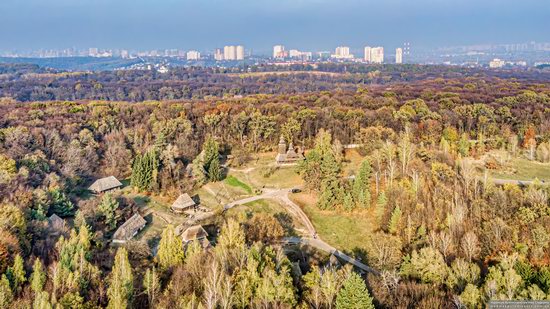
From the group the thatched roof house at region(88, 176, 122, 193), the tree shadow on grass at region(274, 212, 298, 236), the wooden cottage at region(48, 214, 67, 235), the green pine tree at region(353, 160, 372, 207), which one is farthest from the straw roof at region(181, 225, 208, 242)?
the thatched roof house at region(88, 176, 122, 193)

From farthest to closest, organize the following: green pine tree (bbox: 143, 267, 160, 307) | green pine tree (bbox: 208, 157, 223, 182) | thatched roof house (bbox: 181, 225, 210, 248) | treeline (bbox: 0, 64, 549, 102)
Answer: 1. treeline (bbox: 0, 64, 549, 102)
2. green pine tree (bbox: 208, 157, 223, 182)
3. thatched roof house (bbox: 181, 225, 210, 248)
4. green pine tree (bbox: 143, 267, 160, 307)

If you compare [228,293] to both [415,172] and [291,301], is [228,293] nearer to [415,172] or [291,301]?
[291,301]

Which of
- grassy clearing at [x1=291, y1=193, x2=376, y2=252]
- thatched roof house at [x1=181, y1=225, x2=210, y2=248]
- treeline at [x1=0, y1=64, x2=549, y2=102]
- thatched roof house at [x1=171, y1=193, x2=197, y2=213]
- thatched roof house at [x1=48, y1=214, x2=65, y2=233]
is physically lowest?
grassy clearing at [x1=291, y1=193, x2=376, y2=252]

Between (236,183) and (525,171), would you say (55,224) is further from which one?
(525,171)

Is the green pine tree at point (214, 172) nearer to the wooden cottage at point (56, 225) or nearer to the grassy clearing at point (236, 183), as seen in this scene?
the grassy clearing at point (236, 183)

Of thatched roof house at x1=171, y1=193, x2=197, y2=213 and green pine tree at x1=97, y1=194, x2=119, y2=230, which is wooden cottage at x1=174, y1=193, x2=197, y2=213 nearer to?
thatched roof house at x1=171, y1=193, x2=197, y2=213

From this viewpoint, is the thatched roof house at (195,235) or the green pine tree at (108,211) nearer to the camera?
the thatched roof house at (195,235)

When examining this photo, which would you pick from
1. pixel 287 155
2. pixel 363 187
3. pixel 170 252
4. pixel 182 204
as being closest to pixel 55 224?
pixel 182 204

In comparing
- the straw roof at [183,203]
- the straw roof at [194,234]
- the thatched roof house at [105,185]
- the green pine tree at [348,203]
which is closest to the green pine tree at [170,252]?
the straw roof at [194,234]
